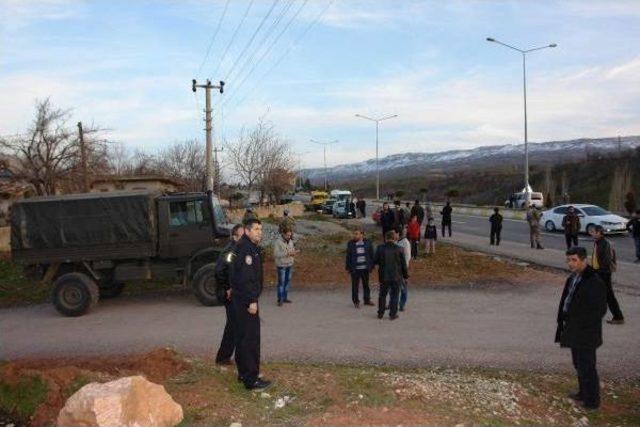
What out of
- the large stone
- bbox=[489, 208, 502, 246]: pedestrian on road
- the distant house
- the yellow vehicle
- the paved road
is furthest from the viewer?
the yellow vehicle

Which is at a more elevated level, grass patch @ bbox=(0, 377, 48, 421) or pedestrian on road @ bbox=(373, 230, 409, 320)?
pedestrian on road @ bbox=(373, 230, 409, 320)

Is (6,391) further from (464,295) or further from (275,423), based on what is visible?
(464,295)

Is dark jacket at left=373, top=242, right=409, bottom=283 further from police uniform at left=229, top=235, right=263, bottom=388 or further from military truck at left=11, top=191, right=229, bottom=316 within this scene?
police uniform at left=229, top=235, right=263, bottom=388

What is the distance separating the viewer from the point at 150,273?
42.6 feet

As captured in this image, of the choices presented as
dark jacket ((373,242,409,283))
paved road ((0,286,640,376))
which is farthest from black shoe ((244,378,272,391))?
dark jacket ((373,242,409,283))

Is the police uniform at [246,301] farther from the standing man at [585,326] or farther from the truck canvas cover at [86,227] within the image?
the truck canvas cover at [86,227]

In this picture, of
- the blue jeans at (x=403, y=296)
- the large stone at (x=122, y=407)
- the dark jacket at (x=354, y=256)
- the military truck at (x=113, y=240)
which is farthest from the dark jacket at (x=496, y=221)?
the large stone at (x=122, y=407)

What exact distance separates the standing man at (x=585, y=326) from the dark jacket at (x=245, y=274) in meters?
3.33

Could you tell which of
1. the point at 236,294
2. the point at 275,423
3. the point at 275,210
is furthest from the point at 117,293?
the point at 275,210

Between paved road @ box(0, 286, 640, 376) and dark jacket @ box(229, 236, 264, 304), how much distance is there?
2131 mm

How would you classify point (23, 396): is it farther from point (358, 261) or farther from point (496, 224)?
point (496, 224)

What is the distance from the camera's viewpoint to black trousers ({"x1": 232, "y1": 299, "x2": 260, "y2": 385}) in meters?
6.69

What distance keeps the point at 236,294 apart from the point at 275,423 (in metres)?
1.53

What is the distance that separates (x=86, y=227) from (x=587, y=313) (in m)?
9.74
